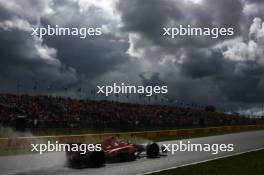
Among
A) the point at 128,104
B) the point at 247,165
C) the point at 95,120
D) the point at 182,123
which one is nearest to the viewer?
the point at 247,165

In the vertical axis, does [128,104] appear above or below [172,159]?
above

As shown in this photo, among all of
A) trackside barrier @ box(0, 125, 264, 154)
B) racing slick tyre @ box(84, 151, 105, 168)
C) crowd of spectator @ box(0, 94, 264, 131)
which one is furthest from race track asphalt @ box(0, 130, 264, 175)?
crowd of spectator @ box(0, 94, 264, 131)

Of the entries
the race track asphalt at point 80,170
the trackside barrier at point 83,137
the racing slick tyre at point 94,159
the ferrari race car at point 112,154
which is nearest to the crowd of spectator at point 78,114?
the trackside barrier at point 83,137

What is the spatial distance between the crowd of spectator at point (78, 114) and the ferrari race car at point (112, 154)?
837 centimetres

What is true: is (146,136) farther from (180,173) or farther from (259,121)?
(259,121)

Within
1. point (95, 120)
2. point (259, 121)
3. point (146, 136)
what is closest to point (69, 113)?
point (95, 120)

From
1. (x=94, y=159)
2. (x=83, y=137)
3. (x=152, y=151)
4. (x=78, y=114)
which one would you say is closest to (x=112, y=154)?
(x=94, y=159)

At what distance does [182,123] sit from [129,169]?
2782 centimetres

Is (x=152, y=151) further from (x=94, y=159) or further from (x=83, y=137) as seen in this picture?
(x=83, y=137)

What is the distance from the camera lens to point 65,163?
45.9 ft

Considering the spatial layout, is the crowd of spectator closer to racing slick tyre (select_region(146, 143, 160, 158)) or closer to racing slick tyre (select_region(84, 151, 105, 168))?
racing slick tyre (select_region(146, 143, 160, 158))

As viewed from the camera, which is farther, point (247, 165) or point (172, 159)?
point (172, 159)

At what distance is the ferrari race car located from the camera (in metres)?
13.3

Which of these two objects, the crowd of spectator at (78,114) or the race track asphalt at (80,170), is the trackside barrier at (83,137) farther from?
the race track asphalt at (80,170)
